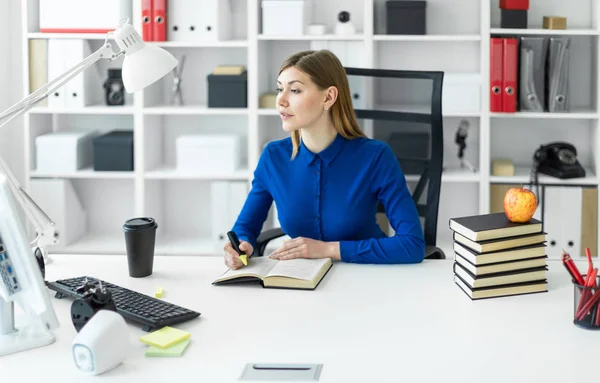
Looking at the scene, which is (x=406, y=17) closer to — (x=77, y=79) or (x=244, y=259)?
(x=77, y=79)

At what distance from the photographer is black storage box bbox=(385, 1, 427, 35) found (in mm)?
4004

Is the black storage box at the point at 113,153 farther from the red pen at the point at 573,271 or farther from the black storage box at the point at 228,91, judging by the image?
the red pen at the point at 573,271

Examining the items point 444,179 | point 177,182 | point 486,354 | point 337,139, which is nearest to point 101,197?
point 177,182

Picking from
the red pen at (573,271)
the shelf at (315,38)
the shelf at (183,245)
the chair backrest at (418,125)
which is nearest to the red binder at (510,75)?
the shelf at (315,38)

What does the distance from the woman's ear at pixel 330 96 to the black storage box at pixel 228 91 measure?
1.59 meters

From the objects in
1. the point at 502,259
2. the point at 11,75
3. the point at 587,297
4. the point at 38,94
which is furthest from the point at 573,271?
the point at 11,75

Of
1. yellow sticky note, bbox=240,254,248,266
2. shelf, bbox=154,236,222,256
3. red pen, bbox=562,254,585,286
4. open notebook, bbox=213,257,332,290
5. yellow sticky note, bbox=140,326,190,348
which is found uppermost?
red pen, bbox=562,254,585,286

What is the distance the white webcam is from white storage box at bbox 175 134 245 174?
2533mm

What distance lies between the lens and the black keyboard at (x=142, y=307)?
1804 millimetres

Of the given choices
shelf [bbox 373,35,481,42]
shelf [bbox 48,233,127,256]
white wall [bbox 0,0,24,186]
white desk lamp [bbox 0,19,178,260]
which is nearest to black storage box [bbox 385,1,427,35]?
shelf [bbox 373,35,481,42]

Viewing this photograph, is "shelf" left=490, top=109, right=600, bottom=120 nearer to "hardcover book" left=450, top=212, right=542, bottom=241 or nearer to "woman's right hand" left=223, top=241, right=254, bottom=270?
"hardcover book" left=450, top=212, right=542, bottom=241

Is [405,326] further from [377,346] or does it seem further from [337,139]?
[337,139]

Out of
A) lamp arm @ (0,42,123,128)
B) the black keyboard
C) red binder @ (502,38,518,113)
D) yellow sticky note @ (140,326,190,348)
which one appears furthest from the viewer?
red binder @ (502,38,518,113)

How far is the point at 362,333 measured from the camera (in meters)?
1.76
